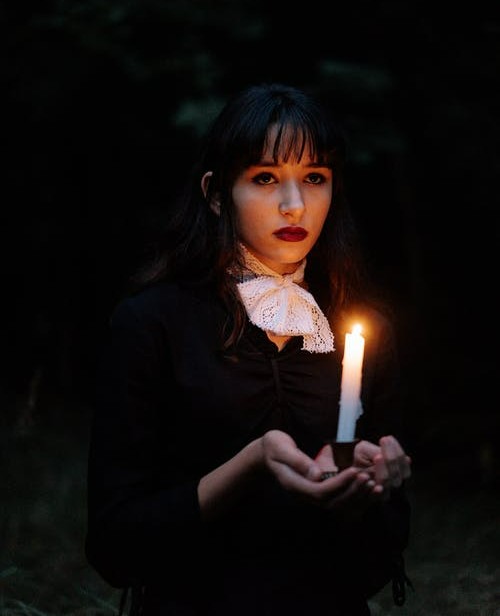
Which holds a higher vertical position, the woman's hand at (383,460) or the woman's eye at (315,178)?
the woman's eye at (315,178)

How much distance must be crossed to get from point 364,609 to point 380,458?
1.98ft

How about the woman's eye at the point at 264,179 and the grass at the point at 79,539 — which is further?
the grass at the point at 79,539

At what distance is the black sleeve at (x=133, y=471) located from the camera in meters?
1.77

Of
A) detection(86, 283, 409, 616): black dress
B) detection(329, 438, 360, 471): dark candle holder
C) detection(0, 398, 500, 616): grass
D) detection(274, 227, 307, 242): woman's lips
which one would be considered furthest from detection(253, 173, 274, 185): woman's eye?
detection(0, 398, 500, 616): grass

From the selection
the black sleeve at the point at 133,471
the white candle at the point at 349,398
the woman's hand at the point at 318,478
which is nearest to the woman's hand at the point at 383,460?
the woman's hand at the point at 318,478

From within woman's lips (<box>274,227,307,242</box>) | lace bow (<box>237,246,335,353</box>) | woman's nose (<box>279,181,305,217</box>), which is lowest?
lace bow (<box>237,246,335,353</box>)

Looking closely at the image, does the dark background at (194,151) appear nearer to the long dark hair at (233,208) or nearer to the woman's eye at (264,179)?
the long dark hair at (233,208)

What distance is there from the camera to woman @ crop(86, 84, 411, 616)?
1.81 meters

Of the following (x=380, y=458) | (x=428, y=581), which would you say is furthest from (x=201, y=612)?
(x=428, y=581)

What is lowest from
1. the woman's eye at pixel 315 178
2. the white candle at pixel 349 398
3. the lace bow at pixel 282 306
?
the white candle at pixel 349 398

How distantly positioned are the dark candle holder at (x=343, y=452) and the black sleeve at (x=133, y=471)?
43 centimetres

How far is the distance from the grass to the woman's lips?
6.01 ft

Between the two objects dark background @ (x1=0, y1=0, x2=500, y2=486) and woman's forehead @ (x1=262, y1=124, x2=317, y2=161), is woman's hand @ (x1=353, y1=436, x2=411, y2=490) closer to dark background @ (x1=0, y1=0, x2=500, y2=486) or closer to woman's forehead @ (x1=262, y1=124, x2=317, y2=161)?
woman's forehead @ (x1=262, y1=124, x2=317, y2=161)

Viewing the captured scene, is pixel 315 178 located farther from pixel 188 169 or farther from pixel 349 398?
pixel 188 169
